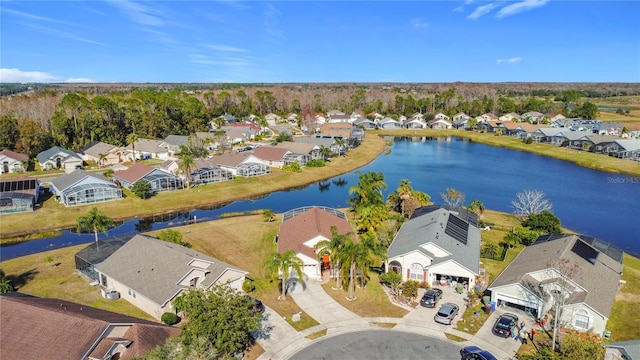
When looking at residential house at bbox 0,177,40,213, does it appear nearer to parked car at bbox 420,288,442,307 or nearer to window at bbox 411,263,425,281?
window at bbox 411,263,425,281

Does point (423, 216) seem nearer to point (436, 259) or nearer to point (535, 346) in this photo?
point (436, 259)

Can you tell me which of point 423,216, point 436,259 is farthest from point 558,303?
point 423,216

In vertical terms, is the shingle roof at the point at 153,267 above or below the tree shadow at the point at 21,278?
above

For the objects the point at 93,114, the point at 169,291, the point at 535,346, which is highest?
the point at 93,114

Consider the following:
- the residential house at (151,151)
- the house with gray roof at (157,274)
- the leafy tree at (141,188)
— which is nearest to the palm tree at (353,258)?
the house with gray roof at (157,274)

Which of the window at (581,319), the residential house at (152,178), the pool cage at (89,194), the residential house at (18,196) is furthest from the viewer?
the residential house at (152,178)

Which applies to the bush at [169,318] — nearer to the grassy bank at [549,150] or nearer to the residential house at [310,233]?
the residential house at [310,233]
